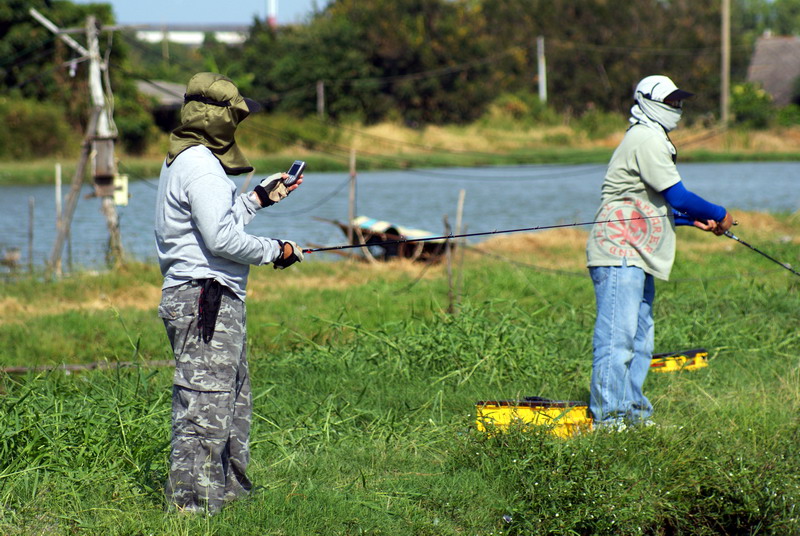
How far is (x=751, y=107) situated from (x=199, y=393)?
137 ft

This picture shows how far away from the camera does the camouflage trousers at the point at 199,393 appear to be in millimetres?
3824

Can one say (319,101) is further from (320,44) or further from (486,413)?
(486,413)

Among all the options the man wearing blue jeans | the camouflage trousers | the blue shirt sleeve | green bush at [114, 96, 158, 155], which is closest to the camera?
the camouflage trousers

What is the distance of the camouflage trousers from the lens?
382 centimetres

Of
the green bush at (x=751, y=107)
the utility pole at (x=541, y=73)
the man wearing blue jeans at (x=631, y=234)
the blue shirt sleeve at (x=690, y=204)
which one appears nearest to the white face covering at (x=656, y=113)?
the man wearing blue jeans at (x=631, y=234)

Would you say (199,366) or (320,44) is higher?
(320,44)

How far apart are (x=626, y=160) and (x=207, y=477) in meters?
2.73

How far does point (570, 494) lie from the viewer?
4.36 m

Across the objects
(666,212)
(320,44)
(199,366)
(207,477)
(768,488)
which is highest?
(320,44)

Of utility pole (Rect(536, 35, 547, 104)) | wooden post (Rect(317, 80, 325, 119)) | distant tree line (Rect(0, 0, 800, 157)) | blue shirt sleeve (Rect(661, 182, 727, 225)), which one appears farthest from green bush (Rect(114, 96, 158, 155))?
blue shirt sleeve (Rect(661, 182, 727, 225))

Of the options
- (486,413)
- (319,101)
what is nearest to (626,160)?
(486,413)

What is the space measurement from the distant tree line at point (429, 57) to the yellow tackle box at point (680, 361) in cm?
3097

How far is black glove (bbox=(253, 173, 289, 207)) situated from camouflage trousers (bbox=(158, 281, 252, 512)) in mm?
505

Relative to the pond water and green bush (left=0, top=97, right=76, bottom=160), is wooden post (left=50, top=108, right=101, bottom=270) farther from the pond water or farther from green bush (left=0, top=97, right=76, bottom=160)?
green bush (left=0, top=97, right=76, bottom=160)
